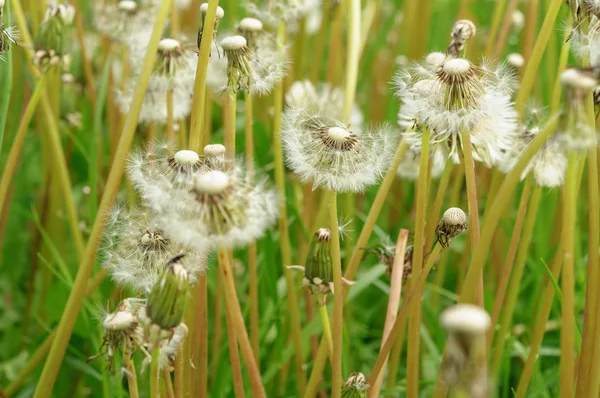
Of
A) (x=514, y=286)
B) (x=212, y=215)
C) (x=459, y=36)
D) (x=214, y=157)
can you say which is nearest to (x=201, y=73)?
(x=214, y=157)

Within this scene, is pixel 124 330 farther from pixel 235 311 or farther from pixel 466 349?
pixel 466 349

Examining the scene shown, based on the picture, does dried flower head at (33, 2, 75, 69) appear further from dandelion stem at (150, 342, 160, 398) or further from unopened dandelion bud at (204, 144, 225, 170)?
dandelion stem at (150, 342, 160, 398)

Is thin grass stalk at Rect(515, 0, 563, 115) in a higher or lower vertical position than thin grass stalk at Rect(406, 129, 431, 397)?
higher

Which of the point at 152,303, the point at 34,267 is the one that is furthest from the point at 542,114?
the point at 34,267

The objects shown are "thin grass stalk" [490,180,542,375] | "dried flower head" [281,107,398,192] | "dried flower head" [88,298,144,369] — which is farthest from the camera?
"thin grass stalk" [490,180,542,375]

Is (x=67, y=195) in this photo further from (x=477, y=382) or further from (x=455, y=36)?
(x=477, y=382)

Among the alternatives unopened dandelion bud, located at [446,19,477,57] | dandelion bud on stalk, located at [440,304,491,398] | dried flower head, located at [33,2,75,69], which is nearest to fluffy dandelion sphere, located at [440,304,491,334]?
dandelion bud on stalk, located at [440,304,491,398]
